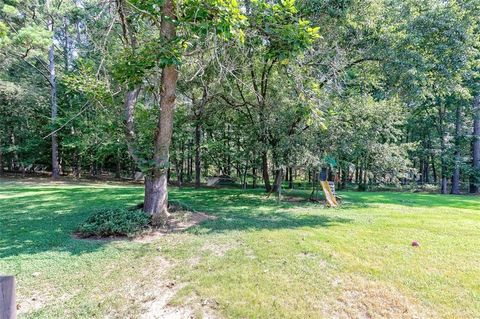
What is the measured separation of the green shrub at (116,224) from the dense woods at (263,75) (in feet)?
1.50

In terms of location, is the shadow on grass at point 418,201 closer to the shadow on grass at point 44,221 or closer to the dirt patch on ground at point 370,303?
the dirt patch on ground at point 370,303

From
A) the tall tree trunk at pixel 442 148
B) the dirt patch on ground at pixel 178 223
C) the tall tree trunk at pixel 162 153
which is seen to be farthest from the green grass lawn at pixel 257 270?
the tall tree trunk at pixel 442 148

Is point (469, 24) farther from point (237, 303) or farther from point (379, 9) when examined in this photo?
point (237, 303)

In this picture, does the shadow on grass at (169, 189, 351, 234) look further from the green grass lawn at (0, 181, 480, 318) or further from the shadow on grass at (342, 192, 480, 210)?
the shadow on grass at (342, 192, 480, 210)

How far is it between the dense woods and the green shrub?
1.50 feet

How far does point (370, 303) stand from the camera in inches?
119

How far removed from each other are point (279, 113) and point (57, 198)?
25.1 feet

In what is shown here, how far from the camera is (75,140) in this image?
16.4 metres

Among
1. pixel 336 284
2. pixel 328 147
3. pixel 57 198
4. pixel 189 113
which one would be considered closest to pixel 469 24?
pixel 328 147

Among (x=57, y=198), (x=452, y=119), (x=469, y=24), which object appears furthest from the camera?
(x=452, y=119)

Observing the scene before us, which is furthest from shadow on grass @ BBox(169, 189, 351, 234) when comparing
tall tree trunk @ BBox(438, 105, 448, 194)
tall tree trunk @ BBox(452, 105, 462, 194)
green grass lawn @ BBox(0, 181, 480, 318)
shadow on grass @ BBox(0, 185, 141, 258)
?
tall tree trunk @ BBox(452, 105, 462, 194)

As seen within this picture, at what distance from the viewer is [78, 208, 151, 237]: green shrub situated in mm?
5062

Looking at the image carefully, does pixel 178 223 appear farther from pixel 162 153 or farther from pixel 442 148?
pixel 442 148

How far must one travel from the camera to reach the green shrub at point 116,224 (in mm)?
5062
